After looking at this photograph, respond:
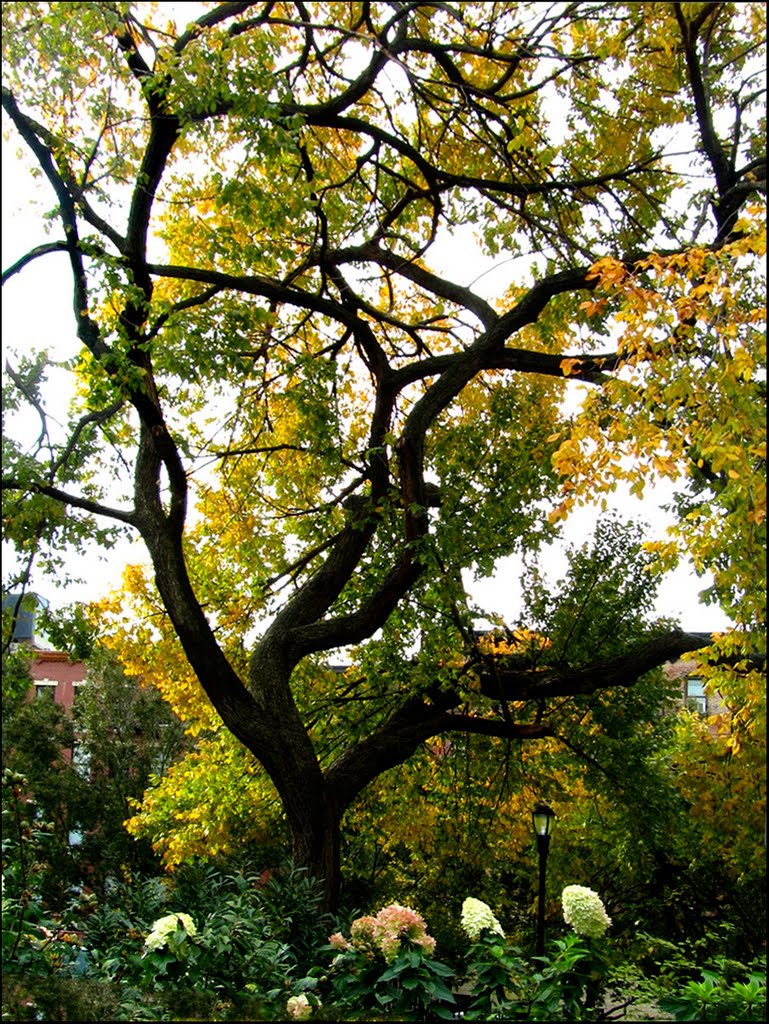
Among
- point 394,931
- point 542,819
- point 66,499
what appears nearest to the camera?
point 394,931

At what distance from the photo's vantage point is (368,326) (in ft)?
26.1

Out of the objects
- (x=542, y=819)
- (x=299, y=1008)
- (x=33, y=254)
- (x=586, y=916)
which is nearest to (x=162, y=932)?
(x=299, y=1008)

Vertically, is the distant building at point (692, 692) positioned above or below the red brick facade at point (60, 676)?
below

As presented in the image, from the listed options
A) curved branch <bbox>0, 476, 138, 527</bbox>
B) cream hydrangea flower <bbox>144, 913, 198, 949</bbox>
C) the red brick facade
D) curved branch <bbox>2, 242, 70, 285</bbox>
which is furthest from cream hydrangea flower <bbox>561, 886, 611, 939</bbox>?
the red brick facade

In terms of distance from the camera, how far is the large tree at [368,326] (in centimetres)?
554

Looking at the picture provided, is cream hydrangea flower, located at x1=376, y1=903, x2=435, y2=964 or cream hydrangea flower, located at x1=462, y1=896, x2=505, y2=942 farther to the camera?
cream hydrangea flower, located at x1=462, y1=896, x2=505, y2=942

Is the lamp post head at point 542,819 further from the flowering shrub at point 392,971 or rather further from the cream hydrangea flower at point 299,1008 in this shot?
the cream hydrangea flower at point 299,1008

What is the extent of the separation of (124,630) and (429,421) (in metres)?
4.41

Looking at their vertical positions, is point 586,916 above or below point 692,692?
below

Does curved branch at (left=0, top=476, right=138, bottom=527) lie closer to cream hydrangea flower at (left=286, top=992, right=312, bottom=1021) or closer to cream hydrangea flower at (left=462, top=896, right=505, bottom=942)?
cream hydrangea flower at (left=462, top=896, right=505, bottom=942)

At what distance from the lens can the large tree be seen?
5.54 metres

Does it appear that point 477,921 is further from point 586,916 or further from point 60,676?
point 60,676

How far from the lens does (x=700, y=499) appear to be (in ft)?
27.3

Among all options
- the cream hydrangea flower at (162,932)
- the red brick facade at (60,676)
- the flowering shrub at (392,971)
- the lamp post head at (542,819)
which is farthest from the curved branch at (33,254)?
the red brick facade at (60,676)
